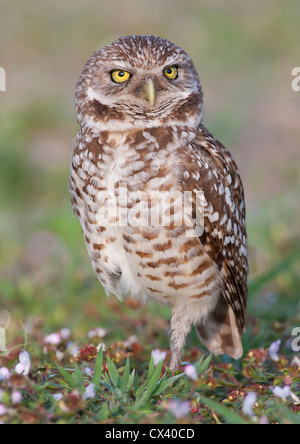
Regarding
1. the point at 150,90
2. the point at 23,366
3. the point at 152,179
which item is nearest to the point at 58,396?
the point at 23,366

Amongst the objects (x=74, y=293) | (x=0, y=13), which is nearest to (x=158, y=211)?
(x=74, y=293)

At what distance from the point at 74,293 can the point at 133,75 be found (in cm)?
251

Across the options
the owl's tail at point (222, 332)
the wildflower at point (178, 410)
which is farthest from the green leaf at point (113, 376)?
the owl's tail at point (222, 332)

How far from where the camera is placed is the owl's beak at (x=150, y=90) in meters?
3.58

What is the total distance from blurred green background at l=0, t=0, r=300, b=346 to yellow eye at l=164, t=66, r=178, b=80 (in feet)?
5.74

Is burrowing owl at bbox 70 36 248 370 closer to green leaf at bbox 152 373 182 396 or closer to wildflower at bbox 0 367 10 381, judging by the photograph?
green leaf at bbox 152 373 182 396

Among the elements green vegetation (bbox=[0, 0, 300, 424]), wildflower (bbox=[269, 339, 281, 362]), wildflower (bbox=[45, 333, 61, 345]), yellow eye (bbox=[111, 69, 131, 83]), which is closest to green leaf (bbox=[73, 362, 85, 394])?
green vegetation (bbox=[0, 0, 300, 424])

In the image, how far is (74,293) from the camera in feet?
18.6

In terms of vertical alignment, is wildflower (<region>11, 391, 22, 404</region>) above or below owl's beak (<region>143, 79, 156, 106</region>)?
below

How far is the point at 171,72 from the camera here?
3803mm

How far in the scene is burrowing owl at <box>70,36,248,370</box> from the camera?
143 inches

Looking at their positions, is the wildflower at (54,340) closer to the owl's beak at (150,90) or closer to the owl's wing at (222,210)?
the owl's wing at (222,210)

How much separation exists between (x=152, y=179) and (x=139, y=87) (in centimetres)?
52

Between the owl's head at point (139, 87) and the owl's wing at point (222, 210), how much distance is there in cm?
22
